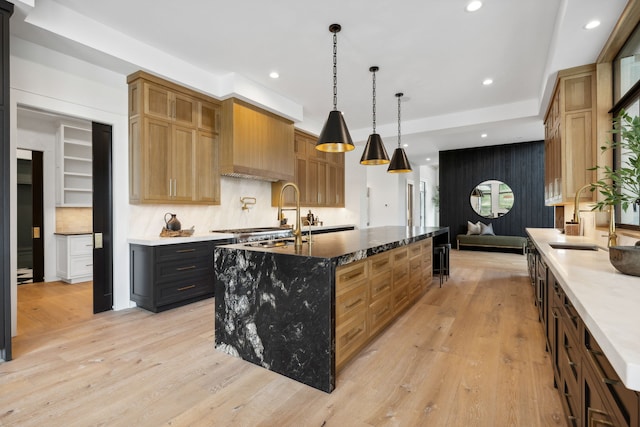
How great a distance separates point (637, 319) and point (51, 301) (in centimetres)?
536

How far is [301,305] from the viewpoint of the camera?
2064mm

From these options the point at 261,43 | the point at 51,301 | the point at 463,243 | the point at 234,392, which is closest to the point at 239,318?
the point at 234,392

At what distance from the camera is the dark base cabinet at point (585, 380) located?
814 mm

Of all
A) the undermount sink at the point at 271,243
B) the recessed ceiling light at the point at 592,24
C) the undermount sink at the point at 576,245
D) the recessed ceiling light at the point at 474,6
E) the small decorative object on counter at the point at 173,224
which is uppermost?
the recessed ceiling light at the point at 474,6

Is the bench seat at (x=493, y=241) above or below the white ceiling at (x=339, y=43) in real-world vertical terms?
below

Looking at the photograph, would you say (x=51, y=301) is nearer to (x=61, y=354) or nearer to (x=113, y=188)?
(x=113, y=188)

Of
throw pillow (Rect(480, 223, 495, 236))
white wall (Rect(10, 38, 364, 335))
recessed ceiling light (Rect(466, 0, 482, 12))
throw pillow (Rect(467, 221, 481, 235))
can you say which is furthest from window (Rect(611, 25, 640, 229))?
throw pillow (Rect(467, 221, 481, 235))

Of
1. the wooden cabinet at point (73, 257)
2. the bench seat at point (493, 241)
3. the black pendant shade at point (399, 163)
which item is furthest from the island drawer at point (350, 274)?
the bench seat at point (493, 241)

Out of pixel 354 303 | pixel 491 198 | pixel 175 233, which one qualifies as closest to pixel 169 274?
pixel 175 233

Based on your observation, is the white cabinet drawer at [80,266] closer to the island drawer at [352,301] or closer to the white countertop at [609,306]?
the island drawer at [352,301]

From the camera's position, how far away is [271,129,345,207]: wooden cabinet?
5.94 meters

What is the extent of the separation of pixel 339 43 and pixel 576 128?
9.13ft

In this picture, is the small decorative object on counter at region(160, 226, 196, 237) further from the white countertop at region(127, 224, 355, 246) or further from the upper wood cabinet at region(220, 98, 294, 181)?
the upper wood cabinet at region(220, 98, 294, 181)

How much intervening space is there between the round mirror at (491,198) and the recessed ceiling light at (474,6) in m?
6.87
